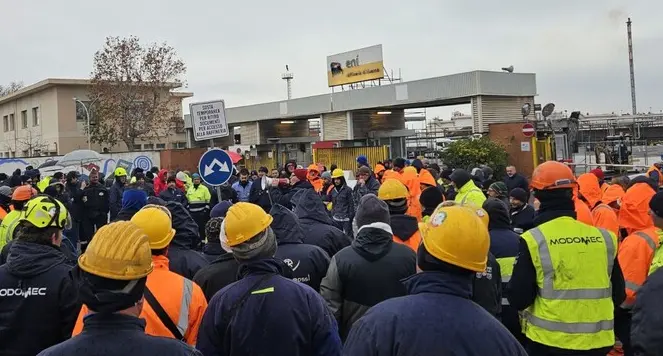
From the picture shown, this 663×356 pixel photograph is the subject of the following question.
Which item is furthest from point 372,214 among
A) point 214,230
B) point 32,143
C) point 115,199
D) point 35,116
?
point 35,116

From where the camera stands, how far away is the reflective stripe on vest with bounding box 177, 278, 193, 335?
3.34m

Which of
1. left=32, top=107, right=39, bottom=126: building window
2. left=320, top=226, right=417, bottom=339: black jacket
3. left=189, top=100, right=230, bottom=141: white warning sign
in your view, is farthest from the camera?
left=32, top=107, right=39, bottom=126: building window

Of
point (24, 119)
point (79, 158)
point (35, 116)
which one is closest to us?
point (79, 158)

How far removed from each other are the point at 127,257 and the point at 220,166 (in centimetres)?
801

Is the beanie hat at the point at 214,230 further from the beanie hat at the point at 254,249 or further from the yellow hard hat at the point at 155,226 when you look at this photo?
the beanie hat at the point at 254,249

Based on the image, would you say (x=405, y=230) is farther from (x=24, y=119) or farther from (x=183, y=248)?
(x=24, y=119)

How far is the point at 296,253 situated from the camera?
4.71 m

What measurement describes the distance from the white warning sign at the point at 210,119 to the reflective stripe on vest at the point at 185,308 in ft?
25.1

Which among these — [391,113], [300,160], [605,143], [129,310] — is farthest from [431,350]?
[300,160]

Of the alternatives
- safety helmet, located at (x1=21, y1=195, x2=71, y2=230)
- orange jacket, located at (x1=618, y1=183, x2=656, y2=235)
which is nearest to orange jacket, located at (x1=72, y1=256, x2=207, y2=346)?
safety helmet, located at (x1=21, y1=195, x2=71, y2=230)

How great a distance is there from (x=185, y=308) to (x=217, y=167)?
6927 millimetres

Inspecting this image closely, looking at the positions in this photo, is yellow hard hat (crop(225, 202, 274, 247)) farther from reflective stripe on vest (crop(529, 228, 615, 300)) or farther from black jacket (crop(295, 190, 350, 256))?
black jacket (crop(295, 190, 350, 256))

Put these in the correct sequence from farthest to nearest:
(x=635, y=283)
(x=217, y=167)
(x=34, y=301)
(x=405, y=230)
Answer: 1. (x=217, y=167)
2. (x=405, y=230)
3. (x=635, y=283)
4. (x=34, y=301)

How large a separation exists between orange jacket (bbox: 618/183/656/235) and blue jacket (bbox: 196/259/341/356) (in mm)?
3885
